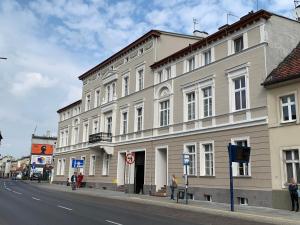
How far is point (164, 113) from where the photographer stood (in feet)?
99.9

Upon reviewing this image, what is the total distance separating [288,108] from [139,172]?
16759mm

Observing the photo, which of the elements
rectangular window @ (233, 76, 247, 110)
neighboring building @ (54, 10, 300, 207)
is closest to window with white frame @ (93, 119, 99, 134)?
neighboring building @ (54, 10, 300, 207)

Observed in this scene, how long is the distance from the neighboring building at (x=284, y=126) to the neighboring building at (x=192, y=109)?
18.3 inches

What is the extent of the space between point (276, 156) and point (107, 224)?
11504mm

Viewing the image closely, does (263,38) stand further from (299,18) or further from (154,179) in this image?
(154,179)

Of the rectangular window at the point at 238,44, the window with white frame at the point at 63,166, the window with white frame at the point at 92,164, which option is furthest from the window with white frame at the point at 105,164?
the rectangular window at the point at 238,44

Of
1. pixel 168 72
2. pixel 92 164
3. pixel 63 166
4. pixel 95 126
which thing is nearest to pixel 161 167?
pixel 168 72

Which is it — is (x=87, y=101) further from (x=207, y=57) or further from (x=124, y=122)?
(x=207, y=57)

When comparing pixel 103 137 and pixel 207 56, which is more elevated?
pixel 207 56

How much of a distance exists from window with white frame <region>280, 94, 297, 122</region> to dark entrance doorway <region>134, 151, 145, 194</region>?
15121mm

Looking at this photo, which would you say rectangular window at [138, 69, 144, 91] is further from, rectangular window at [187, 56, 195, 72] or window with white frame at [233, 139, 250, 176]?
window with white frame at [233, 139, 250, 176]

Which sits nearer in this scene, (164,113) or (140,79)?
(164,113)

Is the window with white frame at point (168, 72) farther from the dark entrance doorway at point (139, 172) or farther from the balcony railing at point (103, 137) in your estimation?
the balcony railing at point (103, 137)

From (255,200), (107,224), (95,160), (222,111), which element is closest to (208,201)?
(255,200)
